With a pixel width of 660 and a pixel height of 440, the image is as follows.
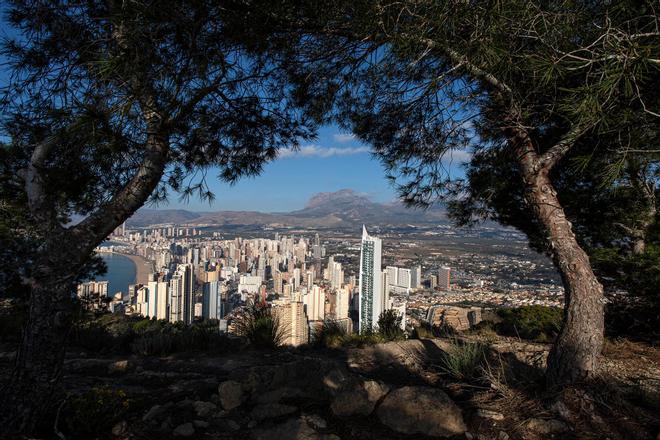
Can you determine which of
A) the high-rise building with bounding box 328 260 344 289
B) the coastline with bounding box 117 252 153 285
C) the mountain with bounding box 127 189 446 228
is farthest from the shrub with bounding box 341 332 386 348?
the mountain with bounding box 127 189 446 228

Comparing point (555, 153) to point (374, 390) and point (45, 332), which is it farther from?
point (45, 332)

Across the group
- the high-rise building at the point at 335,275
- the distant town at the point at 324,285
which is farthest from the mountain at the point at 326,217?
the high-rise building at the point at 335,275

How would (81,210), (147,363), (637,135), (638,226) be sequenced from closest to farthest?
(637,135)
(81,210)
(147,363)
(638,226)

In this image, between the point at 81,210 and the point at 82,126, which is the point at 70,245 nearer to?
the point at 82,126

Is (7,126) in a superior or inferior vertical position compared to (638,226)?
superior

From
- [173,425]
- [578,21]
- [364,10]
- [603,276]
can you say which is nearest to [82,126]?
[364,10]

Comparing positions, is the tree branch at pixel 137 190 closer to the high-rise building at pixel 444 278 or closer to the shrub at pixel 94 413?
the shrub at pixel 94 413
